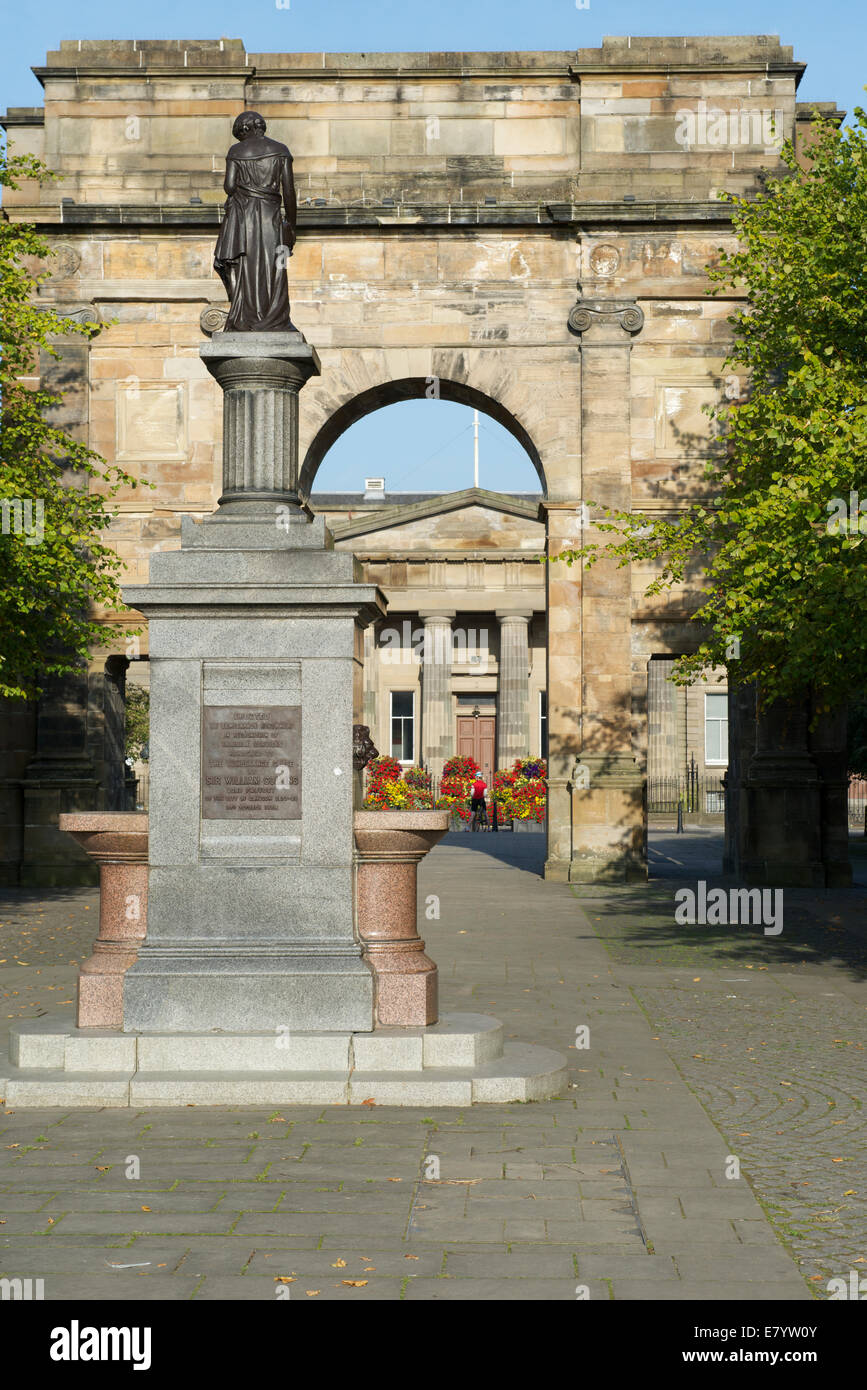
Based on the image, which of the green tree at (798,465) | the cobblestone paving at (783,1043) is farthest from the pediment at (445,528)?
the cobblestone paving at (783,1043)

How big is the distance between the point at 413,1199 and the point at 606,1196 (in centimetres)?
87

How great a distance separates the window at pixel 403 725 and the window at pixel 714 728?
42.1 ft

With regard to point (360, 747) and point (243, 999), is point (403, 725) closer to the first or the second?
point (360, 747)

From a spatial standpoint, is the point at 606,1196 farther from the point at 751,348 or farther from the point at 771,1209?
the point at 751,348

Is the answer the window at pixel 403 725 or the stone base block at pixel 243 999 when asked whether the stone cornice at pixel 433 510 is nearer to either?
the window at pixel 403 725

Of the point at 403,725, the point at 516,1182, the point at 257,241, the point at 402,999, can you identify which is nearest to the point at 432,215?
the point at 257,241

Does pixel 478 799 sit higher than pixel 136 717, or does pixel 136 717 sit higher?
pixel 136 717

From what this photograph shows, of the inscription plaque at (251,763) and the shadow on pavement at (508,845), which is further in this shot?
the shadow on pavement at (508,845)

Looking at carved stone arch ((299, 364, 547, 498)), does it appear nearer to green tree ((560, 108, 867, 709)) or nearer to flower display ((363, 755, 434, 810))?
green tree ((560, 108, 867, 709))

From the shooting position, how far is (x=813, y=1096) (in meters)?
8.97

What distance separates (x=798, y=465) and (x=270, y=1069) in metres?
9.98

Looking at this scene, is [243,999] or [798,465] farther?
[798,465]

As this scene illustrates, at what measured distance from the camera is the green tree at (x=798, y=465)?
47.7 ft

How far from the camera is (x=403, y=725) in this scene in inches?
2571
